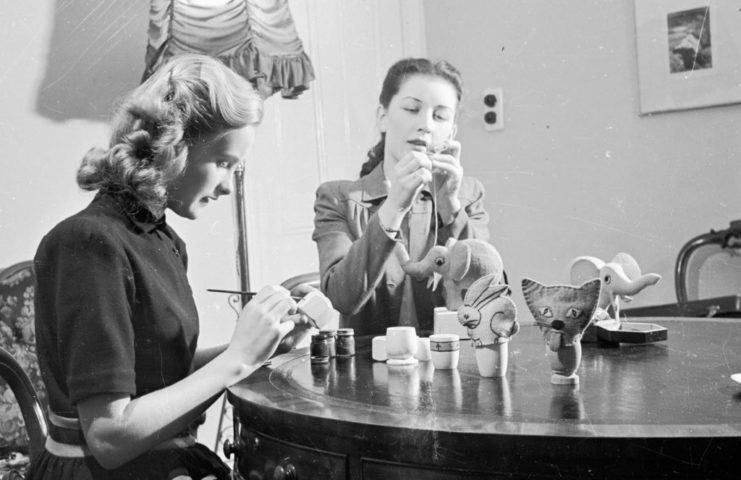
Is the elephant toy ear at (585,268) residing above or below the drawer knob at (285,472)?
above

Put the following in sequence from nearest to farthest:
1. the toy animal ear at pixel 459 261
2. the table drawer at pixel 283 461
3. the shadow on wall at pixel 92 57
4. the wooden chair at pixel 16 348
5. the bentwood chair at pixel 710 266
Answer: the table drawer at pixel 283 461, the toy animal ear at pixel 459 261, the wooden chair at pixel 16 348, the shadow on wall at pixel 92 57, the bentwood chair at pixel 710 266

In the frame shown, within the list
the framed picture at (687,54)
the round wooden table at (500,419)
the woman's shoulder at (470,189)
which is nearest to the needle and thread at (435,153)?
the woman's shoulder at (470,189)

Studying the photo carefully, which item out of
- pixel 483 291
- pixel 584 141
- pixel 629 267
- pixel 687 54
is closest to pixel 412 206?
pixel 629 267

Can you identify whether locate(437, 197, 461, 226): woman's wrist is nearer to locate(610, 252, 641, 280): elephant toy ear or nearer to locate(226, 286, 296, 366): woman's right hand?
locate(610, 252, 641, 280): elephant toy ear

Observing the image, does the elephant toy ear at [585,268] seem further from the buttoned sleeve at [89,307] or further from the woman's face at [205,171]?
the buttoned sleeve at [89,307]

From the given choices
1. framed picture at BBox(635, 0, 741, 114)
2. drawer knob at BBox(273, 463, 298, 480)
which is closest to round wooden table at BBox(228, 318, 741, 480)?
drawer knob at BBox(273, 463, 298, 480)

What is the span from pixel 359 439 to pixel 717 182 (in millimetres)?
2004

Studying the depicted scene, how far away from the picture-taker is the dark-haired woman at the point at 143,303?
1063mm

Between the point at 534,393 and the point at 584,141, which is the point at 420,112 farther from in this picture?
the point at 584,141

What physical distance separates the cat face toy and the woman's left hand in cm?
60

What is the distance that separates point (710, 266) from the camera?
2533 mm

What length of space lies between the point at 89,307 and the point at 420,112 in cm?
91

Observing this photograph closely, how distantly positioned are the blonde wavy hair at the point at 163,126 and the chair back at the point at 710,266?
1673 millimetres

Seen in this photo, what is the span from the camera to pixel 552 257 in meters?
2.67
